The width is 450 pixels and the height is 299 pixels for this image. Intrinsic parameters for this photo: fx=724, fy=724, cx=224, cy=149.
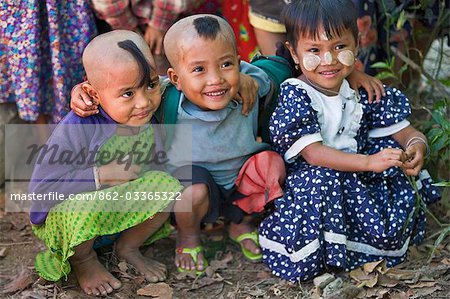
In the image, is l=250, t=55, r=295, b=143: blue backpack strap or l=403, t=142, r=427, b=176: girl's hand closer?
l=403, t=142, r=427, b=176: girl's hand

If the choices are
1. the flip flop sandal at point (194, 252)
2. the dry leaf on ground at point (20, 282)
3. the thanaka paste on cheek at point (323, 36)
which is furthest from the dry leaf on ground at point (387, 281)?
A: the dry leaf on ground at point (20, 282)

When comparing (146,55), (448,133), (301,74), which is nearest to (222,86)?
(146,55)

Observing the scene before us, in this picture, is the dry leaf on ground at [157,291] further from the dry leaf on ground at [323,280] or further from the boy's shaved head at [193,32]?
the boy's shaved head at [193,32]

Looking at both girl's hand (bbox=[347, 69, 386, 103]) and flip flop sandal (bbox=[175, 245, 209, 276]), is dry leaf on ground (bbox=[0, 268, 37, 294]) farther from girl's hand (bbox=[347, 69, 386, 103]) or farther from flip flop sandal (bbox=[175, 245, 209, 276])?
girl's hand (bbox=[347, 69, 386, 103])

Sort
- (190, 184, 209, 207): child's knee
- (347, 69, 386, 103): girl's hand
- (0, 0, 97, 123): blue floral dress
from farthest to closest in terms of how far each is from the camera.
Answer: (0, 0, 97, 123): blue floral dress, (347, 69, 386, 103): girl's hand, (190, 184, 209, 207): child's knee

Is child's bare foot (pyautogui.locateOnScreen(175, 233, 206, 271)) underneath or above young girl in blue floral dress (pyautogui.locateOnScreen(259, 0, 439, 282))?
underneath

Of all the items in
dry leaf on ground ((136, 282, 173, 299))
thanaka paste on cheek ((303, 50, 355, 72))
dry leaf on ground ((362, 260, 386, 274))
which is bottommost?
dry leaf on ground ((136, 282, 173, 299))

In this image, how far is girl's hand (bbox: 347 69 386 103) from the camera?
10.0 ft

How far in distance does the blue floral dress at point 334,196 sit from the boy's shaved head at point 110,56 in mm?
585

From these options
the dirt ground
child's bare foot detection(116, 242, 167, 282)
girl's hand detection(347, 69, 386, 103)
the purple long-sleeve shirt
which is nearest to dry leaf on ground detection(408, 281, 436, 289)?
the dirt ground

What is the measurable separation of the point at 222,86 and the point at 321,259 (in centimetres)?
80

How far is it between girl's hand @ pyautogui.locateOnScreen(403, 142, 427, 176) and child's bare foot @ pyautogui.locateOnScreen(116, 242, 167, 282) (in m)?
1.07

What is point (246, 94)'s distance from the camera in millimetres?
3008

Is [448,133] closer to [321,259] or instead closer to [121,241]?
[321,259]
